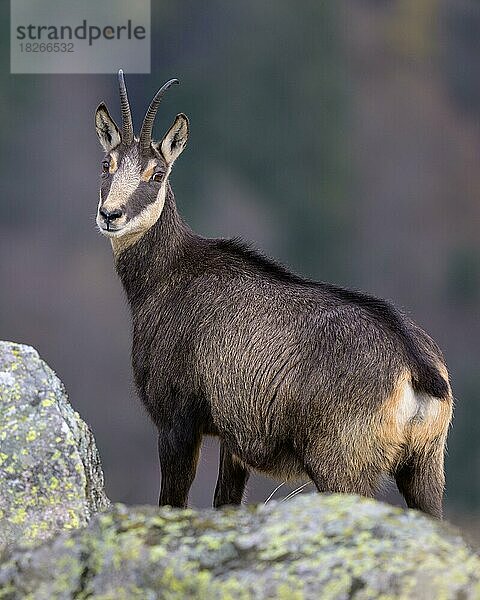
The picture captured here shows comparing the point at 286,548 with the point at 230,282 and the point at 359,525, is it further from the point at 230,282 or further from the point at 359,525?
the point at 230,282

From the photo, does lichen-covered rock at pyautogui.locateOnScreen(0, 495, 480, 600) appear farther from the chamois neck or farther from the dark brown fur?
the chamois neck

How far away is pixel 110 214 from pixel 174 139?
0.73m

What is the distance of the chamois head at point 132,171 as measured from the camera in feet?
18.9

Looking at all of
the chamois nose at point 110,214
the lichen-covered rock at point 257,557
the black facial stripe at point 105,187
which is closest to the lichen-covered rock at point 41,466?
the lichen-covered rock at point 257,557

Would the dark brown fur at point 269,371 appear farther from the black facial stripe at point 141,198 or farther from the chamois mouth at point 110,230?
the chamois mouth at point 110,230

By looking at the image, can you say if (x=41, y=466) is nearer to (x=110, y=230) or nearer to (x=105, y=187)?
(x=110, y=230)

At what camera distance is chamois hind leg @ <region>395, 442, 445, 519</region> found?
16.2 ft

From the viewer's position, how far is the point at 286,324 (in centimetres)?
527

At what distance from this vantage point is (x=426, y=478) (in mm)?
4961

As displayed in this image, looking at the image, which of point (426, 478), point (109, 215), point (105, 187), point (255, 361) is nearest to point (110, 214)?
point (109, 215)

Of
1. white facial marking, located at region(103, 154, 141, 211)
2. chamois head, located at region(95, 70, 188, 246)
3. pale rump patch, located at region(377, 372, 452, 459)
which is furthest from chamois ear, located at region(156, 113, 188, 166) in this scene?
pale rump patch, located at region(377, 372, 452, 459)

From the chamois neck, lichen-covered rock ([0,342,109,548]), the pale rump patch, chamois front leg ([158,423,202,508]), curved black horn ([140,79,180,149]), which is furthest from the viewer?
the chamois neck

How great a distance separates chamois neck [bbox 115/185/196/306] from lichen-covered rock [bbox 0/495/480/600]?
363 cm

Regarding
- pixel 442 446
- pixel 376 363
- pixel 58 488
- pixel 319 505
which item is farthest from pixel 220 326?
pixel 319 505
